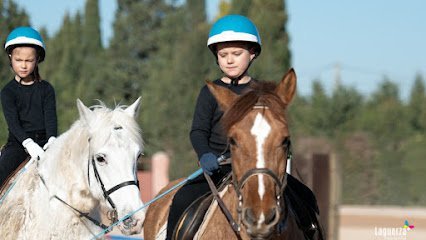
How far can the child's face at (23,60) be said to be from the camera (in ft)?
25.5

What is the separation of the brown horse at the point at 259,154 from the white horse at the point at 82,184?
115 cm

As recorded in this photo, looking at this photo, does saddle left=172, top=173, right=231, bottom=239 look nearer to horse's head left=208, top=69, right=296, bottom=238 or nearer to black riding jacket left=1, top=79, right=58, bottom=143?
horse's head left=208, top=69, right=296, bottom=238

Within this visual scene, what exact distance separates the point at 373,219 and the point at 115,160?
1845 cm

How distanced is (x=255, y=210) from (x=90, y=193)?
244 centimetres

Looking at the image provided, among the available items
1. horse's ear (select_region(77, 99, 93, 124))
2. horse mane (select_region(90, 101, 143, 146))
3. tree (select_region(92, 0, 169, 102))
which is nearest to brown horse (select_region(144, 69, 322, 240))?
horse mane (select_region(90, 101, 143, 146))

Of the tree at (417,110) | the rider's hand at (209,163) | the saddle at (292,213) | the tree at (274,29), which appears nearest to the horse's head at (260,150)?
the rider's hand at (209,163)

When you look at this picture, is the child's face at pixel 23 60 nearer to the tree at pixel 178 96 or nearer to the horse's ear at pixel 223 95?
the horse's ear at pixel 223 95

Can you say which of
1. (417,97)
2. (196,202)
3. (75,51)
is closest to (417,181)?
(417,97)

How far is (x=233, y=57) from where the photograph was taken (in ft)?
21.0

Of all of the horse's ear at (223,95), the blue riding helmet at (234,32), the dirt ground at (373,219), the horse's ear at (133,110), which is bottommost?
the dirt ground at (373,219)

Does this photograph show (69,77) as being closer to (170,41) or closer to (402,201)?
(170,41)

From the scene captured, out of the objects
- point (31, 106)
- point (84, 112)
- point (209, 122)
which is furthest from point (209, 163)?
point (31, 106)

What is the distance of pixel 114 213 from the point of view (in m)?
6.40

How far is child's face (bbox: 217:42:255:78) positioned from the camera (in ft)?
20.9
